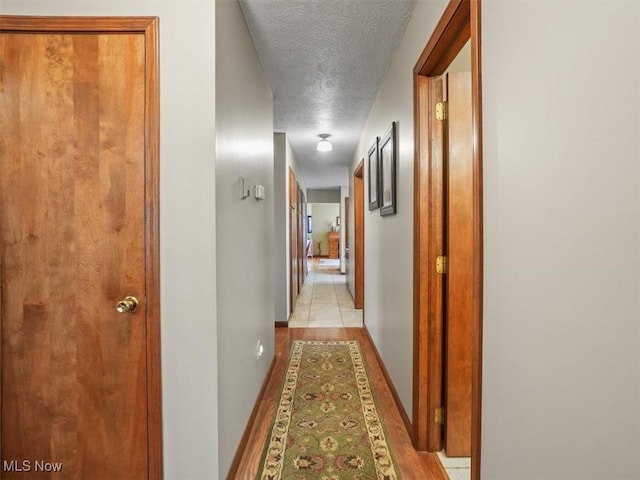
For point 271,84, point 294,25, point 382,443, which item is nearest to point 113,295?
point 382,443

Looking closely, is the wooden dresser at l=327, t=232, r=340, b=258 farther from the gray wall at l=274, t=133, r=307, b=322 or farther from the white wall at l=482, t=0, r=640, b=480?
the white wall at l=482, t=0, r=640, b=480

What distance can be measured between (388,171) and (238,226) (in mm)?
1250

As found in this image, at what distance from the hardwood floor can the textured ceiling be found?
2.37 metres

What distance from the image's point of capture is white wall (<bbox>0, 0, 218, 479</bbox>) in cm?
131

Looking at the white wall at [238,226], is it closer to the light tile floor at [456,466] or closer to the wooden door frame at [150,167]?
the wooden door frame at [150,167]

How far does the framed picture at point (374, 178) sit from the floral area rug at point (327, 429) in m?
1.48

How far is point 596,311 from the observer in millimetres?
626

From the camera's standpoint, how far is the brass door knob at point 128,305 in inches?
50.9

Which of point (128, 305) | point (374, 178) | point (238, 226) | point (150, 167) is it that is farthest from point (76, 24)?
point (374, 178)

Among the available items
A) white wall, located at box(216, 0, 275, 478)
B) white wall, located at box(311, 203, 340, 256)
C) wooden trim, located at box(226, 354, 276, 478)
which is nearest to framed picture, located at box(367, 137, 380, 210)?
white wall, located at box(216, 0, 275, 478)

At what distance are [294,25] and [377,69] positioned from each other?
0.79 meters

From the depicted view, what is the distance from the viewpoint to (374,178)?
2.99m

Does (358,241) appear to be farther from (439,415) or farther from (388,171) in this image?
(439,415)

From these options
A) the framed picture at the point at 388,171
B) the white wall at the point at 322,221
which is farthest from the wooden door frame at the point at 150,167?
the white wall at the point at 322,221
